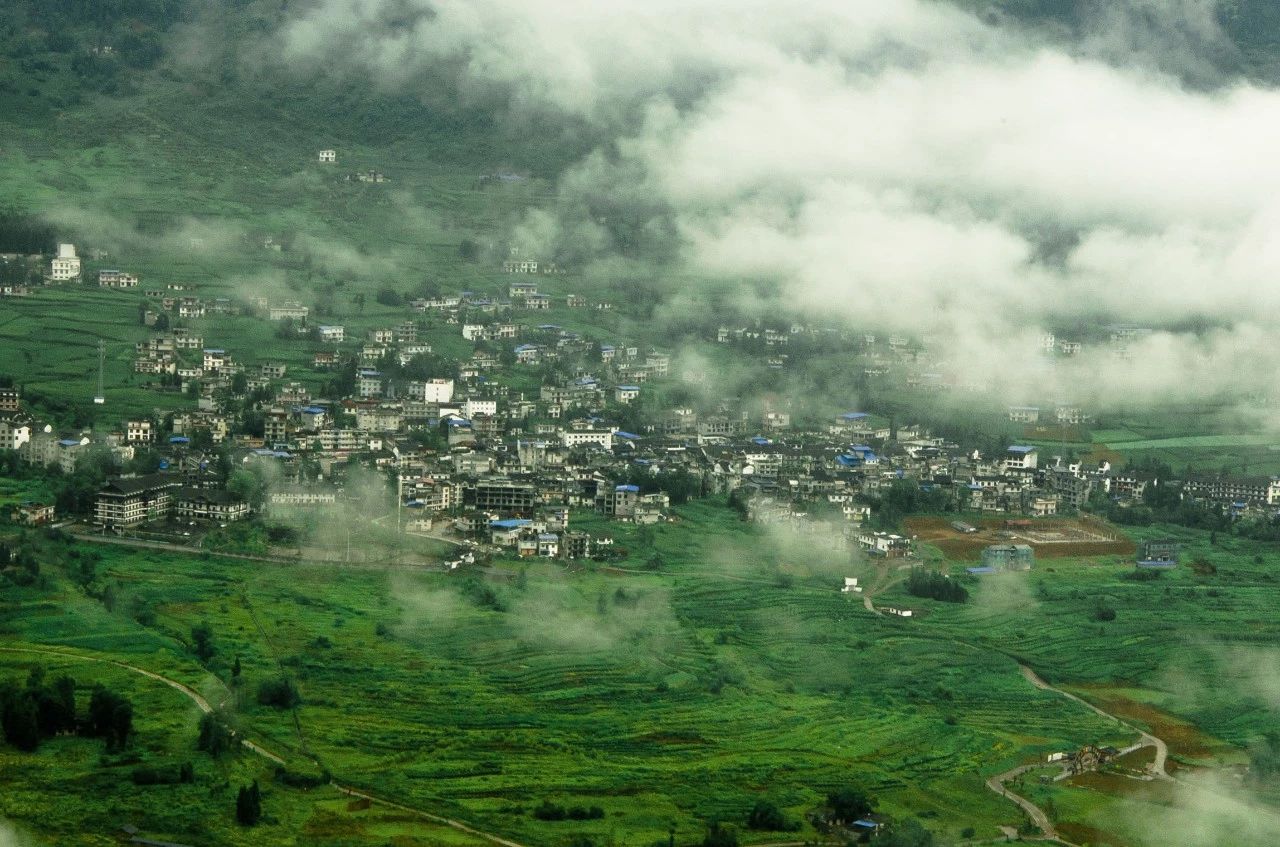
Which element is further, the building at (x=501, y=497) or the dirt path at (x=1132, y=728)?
the building at (x=501, y=497)

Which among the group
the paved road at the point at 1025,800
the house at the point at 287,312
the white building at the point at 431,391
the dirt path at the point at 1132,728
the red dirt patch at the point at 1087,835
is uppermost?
the house at the point at 287,312

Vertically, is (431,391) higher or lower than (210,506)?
higher

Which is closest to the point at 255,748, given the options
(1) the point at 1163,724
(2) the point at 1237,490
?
(1) the point at 1163,724

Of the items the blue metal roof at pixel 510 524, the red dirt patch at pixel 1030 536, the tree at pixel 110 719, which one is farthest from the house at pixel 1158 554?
the tree at pixel 110 719

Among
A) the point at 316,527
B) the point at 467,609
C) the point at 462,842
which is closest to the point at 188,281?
the point at 316,527

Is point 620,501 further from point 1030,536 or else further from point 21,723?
point 21,723

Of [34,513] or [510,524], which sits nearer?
[34,513]

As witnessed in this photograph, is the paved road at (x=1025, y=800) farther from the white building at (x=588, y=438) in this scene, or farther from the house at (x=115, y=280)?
the house at (x=115, y=280)
